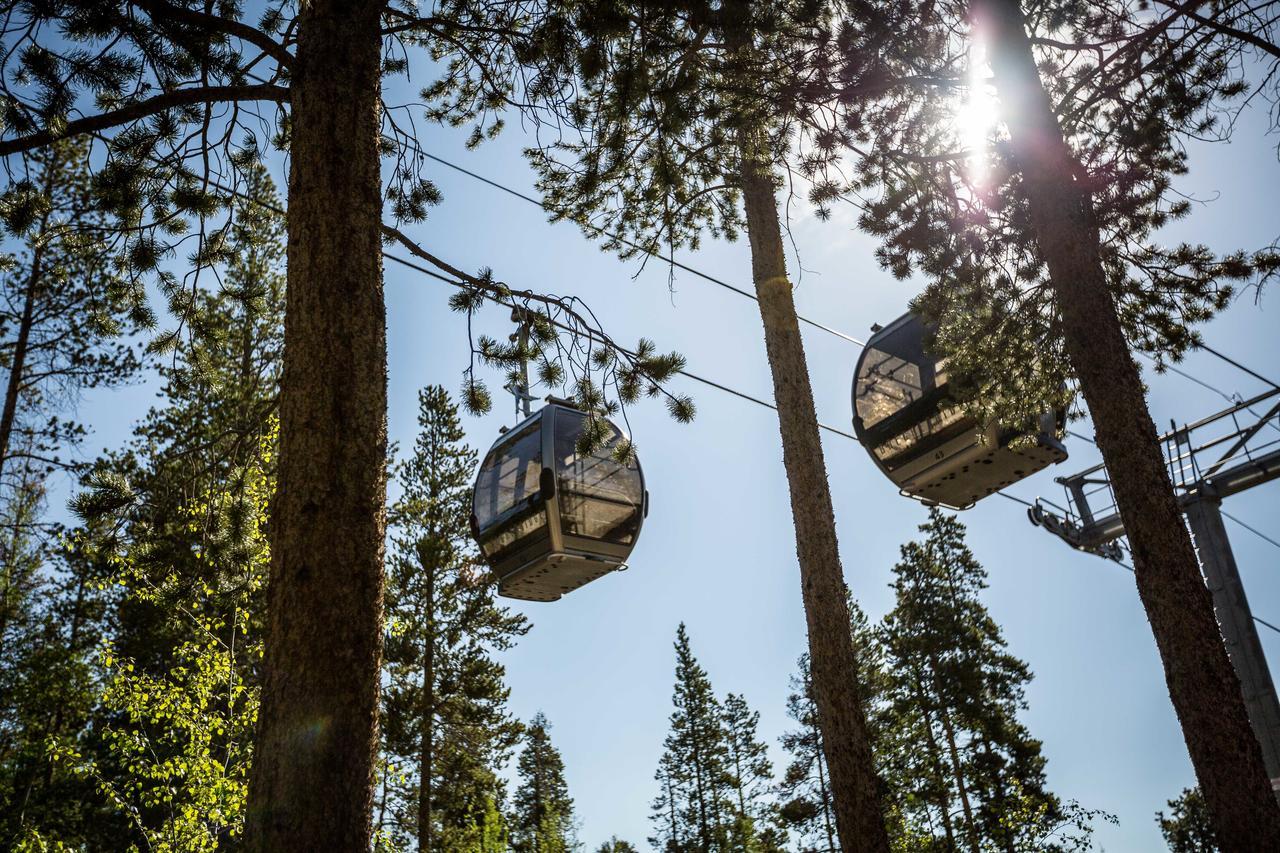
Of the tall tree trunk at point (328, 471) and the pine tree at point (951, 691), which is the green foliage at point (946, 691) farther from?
the tall tree trunk at point (328, 471)

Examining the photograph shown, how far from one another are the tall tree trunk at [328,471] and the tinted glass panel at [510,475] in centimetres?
533

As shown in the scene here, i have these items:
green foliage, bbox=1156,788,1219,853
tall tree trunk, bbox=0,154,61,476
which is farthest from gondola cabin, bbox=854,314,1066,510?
green foliage, bbox=1156,788,1219,853

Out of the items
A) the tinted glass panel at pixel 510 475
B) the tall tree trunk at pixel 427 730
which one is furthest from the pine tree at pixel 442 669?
the tinted glass panel at pixel 510 475

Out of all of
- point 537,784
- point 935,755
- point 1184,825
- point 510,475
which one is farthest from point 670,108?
point 1184,825

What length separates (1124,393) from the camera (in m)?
5.31

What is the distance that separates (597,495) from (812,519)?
2747mm

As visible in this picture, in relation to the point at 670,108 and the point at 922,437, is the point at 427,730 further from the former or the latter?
the point at 670,108

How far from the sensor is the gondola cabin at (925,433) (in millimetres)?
8633

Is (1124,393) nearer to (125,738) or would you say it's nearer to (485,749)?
(125,738)

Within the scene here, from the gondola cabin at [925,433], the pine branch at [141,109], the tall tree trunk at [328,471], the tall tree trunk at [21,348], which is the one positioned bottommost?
the tall tree trunk at [328,471]

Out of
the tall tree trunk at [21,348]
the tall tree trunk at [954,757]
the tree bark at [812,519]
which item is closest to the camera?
the tree bark at [812,519]

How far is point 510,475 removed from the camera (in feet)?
31.0

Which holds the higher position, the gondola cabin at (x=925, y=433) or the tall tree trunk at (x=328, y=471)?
the gondola cabin at (x=925, y=433)

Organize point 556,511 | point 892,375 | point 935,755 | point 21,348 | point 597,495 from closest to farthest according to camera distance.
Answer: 1. point 556,511
2. point 597,495
3. point 892,375
4. point 21,348
5. point 935,755
